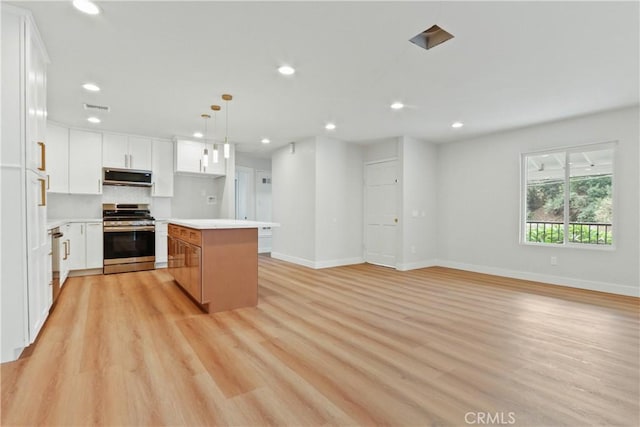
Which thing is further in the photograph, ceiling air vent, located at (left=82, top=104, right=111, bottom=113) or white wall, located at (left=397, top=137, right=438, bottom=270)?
white wall, located at (left=397, top=137, right=438, bottom=270)

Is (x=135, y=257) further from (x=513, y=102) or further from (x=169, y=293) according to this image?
(x=513, y=102)

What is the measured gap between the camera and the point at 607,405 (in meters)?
1.76

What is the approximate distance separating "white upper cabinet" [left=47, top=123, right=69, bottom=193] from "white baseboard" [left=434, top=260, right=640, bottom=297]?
709 cm

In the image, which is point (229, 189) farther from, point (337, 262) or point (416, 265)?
point (416, 265)

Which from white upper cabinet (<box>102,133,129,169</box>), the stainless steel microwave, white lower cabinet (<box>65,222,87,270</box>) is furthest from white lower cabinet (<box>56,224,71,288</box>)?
white upper cabinet (<box>102,133,129,169</box>)

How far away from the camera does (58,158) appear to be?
5.00 m

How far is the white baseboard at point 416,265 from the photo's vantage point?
578 centimetres

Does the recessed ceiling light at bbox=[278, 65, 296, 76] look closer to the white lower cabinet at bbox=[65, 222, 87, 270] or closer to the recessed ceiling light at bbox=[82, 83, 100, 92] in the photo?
the recessed ceiling light at bbox=[82, 83, 100, 92]

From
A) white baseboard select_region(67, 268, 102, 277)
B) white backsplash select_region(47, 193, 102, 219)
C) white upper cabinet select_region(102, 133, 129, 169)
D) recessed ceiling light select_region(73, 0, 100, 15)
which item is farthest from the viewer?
white upper cabinet select_region(102, 133, 129, 169)

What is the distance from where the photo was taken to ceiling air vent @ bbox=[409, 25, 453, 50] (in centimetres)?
247

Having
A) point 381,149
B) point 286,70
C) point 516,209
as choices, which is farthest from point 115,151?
point 516,209

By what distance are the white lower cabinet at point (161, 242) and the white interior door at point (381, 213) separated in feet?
13.0

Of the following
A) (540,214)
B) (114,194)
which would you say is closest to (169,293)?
(114,194)

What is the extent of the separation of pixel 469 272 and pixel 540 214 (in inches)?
59.8
